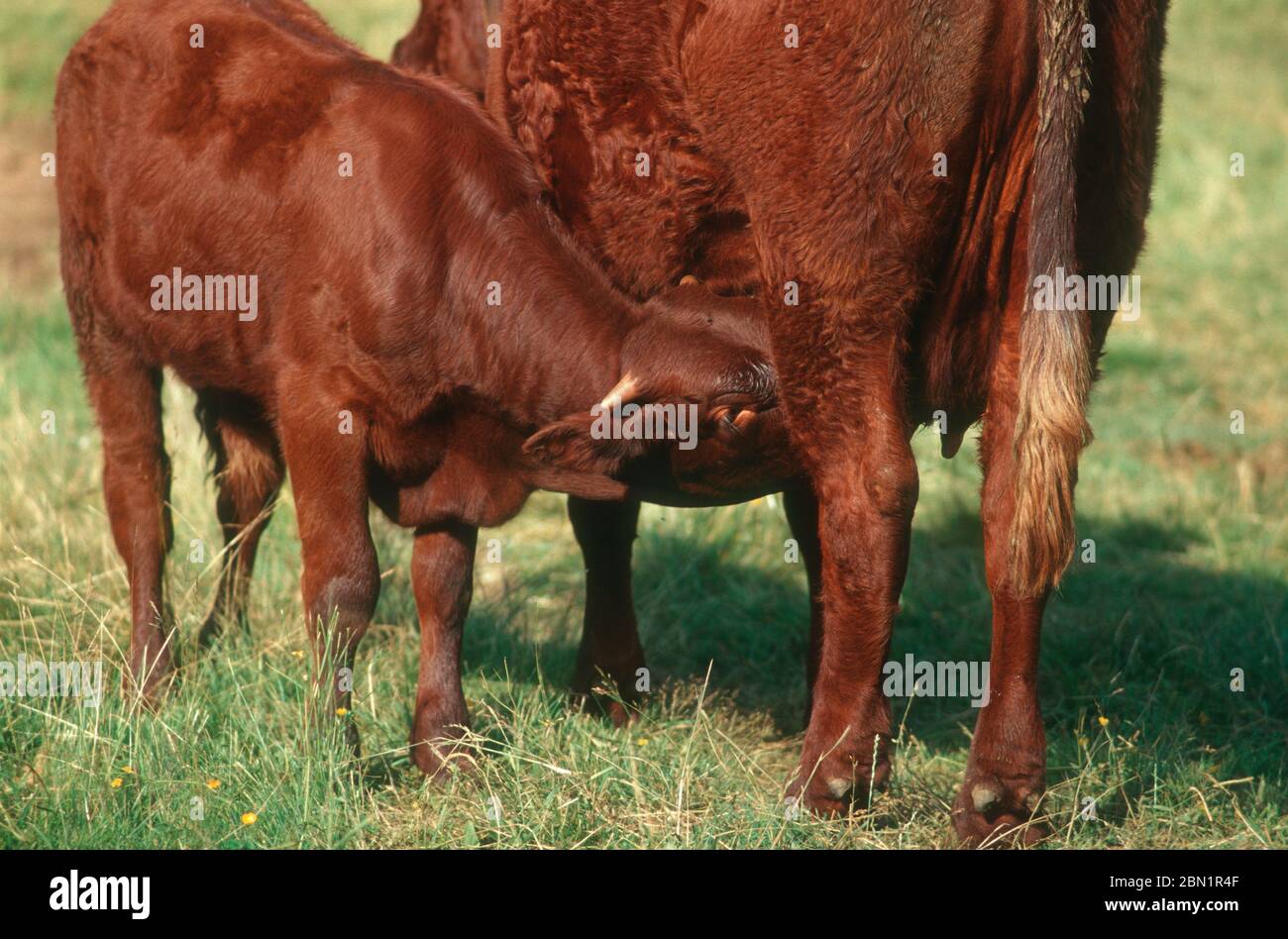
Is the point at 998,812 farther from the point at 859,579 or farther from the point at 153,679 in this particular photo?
the point at 153,679

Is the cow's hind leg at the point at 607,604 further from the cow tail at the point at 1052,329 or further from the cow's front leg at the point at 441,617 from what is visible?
the cow tail at the point at 1052,329

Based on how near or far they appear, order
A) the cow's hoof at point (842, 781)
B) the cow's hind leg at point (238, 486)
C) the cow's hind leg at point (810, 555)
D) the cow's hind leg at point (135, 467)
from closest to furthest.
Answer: the cow's hoof at point (842, 781) → the cow's hind leg at point (810, 555) → the cow's hind leg at point (135, 467) → the cow's hind leg at point (238, 486)

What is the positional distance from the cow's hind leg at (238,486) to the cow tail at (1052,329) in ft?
8.32

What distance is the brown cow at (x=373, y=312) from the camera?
4086 mm

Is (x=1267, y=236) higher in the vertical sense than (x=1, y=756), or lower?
higher

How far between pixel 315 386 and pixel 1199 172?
951cm

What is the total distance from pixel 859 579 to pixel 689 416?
609 mm

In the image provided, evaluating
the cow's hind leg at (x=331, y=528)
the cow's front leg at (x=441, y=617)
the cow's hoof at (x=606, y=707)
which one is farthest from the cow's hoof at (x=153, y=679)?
the cow's hoof at (x=606, y=707)

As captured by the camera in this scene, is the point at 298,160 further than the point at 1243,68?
No

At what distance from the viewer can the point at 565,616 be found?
549 centimetres

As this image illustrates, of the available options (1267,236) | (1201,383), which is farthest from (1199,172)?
(1201,383)
